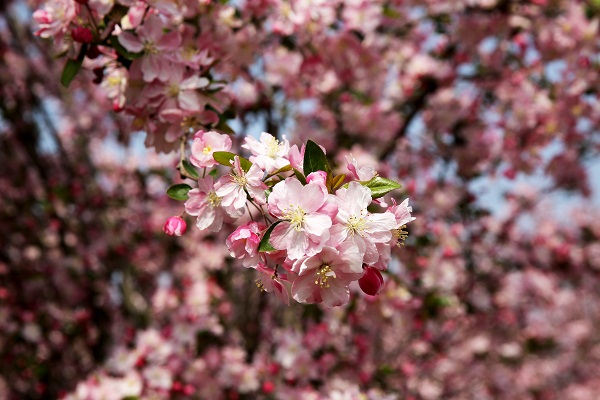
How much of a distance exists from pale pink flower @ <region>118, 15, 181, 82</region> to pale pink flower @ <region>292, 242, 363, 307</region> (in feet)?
2.66

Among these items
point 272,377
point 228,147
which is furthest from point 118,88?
point 272,377

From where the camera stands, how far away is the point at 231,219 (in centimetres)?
138

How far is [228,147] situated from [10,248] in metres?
3.74

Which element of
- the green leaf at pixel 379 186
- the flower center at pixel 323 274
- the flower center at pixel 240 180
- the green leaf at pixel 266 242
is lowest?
the flower center at pixel 323 274

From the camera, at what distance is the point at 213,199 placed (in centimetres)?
137

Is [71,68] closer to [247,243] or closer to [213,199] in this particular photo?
[213,199]

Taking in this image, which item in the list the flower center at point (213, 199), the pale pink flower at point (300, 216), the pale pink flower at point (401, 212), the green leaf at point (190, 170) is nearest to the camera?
the pale pink flower at point (300, 216)

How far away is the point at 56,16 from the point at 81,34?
0.43 ft

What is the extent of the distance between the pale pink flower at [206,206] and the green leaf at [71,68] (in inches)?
25.8

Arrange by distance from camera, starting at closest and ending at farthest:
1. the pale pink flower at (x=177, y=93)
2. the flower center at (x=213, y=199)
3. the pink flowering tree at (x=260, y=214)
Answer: the flower center at (x=213, y=199)
the pale pink flower at (x=177, y=93)
the pink flowering tree at (x=260, y=214)

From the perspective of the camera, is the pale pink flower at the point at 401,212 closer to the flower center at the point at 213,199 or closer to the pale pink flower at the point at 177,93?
the flower center at the point at 213,199

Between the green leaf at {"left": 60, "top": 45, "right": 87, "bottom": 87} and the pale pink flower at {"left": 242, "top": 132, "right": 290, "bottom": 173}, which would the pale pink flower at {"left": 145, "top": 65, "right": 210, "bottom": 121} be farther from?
the pale pink flower at {"left": 242, "top": 132, "right": 290, "bottom": 173}

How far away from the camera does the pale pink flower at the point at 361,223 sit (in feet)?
3.75

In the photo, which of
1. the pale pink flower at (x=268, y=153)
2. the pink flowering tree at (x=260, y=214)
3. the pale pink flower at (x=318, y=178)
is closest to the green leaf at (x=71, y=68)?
the pink flowering tree at (x=260, y=214)
